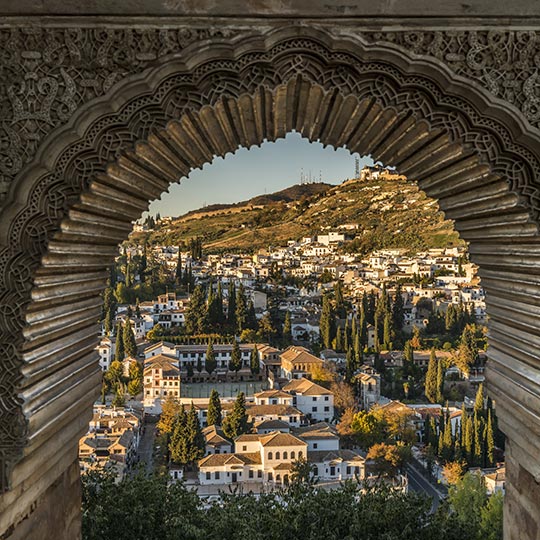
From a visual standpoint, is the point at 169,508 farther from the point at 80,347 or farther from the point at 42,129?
the point at 42,129

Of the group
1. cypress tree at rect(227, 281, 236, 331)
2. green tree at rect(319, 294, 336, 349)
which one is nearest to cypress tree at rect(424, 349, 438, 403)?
green tree at rect(319, 294, 336, 349)

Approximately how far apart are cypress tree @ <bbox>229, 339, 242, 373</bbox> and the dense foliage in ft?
71.3

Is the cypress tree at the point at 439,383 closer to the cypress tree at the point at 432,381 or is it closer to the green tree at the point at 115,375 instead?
the cypress tree at the point at 432,381

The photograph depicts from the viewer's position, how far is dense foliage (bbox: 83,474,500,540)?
16.1ft

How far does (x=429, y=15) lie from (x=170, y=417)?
2259cm

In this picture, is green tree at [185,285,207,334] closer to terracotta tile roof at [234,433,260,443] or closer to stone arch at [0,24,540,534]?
terracotta tile roof at [234,433,260,443]

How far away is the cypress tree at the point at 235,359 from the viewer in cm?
2731

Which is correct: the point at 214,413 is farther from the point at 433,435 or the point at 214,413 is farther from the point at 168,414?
the point at 433,435

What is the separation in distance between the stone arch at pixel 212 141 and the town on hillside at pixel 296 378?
9.84m

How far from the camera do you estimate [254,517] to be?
5.36 m

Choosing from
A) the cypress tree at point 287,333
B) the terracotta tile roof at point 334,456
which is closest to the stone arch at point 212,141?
the terracotta tile roof at point 334,456

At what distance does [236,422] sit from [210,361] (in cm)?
716

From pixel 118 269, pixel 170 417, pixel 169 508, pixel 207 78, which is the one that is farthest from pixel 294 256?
pixel 207 78

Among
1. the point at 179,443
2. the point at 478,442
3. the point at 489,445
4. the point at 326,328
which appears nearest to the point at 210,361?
the point at 326,328
